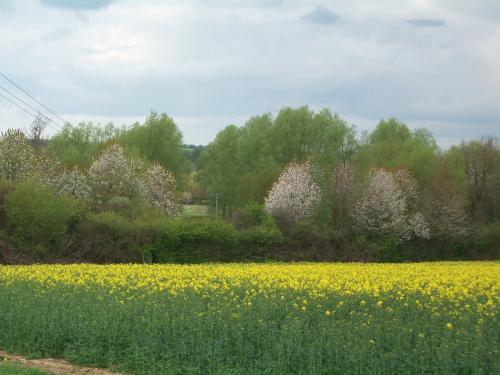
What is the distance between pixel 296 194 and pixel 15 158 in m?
22.3

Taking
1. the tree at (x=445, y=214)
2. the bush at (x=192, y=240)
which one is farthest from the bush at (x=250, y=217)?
the tree at (x=445, y=214)

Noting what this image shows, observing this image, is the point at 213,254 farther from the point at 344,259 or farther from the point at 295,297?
the point at 295,297

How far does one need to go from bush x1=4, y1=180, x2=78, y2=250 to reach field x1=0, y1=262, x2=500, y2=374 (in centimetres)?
1787

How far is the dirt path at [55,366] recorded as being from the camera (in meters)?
12.2

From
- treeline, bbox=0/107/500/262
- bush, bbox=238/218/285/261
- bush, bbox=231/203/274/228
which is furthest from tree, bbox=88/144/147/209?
bush, bbox=238/218/285/261

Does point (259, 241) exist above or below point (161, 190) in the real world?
below

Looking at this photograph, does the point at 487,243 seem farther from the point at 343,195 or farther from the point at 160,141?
the point at 160,141

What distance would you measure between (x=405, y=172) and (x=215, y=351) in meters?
51.8

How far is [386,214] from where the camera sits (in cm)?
5169

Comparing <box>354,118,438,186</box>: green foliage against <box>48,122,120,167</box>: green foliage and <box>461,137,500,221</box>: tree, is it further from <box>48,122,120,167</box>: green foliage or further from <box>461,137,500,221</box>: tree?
<box>48,122,120,167</box>: green foliage

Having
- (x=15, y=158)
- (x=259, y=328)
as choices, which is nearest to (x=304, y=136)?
(x=15, y=158)

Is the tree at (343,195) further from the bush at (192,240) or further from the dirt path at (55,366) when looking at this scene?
the dirt path at (55,366)

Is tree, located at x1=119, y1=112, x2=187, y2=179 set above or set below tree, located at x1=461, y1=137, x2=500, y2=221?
above

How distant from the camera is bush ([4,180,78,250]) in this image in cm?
3462
